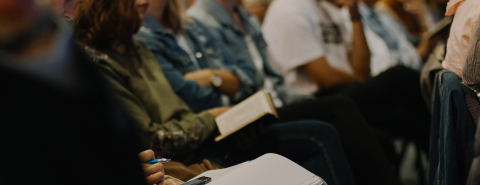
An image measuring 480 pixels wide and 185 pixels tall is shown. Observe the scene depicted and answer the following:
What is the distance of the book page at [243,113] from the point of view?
1149mm

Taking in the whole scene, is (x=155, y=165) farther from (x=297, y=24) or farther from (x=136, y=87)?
(x=297, y=24)

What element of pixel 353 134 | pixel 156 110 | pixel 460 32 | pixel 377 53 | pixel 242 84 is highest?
pixel 460 32

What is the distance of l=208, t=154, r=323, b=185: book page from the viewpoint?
717 mm

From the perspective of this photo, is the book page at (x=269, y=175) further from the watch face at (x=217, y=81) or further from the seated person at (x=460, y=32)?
the watch face at (x=217, y=81)

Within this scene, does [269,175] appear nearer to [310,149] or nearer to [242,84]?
[310,149]

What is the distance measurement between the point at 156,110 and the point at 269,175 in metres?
0.49

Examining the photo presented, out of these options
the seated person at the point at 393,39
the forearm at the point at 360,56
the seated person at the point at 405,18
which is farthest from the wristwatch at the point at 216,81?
the seated person at the point at 405,18

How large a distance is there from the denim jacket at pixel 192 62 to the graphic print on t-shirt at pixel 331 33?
53 cm

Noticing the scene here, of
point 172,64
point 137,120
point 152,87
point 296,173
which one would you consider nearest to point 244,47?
point 172,64

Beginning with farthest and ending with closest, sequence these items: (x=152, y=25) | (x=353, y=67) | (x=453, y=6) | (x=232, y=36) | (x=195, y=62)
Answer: (x=353, y=67)
(x=232, y=36)
(x=195, y=62)
(x=152, y=25)
(x=453, y=6)

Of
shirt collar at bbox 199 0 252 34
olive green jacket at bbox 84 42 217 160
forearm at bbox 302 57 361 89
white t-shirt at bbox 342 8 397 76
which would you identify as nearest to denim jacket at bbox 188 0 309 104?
shirt collar at bbox 199 0 252 34

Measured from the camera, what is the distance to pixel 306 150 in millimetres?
1126

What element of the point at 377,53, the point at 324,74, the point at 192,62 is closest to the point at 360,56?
the point at 324,74

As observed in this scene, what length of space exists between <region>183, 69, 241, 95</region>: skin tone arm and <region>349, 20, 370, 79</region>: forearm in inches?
35.7
